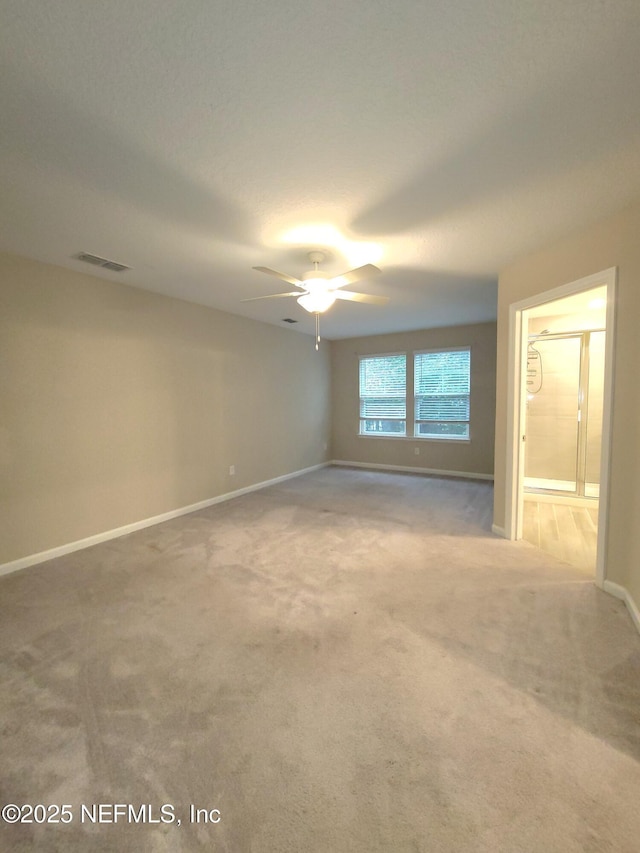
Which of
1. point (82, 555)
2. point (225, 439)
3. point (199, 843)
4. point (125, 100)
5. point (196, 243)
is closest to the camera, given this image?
point (199, 843)

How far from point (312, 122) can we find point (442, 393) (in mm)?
5206

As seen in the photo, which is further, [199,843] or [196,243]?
[196,243]

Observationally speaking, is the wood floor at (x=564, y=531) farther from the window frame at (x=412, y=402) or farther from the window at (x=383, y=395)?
the window at (x=383, y=395)

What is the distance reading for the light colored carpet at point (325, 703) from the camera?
1155mm

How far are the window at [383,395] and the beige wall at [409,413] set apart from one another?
14cm

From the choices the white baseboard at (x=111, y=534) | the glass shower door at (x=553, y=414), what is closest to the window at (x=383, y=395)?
the glass shower door at (x=553, y=414)

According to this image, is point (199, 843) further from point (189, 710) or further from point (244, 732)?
point (189, 710)

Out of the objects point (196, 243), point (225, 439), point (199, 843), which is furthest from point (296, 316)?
point (199, 843)

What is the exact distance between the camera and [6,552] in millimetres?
2863

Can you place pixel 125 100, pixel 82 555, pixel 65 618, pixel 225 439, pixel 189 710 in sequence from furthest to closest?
pixel 225 439
pixel 82 555
pixel 65 618
pixel 189 710
pixel 125 100

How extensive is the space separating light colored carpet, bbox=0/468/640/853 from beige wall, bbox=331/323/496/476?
10.3 feet

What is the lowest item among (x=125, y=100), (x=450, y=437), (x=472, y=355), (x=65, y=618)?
(x=65, y=618)

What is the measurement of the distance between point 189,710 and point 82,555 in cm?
221

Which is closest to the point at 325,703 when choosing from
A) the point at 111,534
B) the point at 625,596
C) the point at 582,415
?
the point at 625,596
